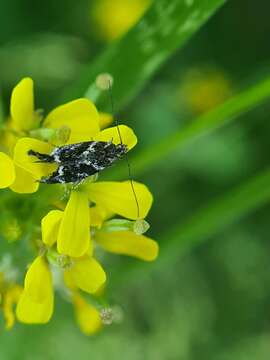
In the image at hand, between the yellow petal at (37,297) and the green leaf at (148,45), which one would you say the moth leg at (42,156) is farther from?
the green leaf at (148,45)

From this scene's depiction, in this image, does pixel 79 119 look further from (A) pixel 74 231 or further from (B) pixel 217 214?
(B) pixel 217 214

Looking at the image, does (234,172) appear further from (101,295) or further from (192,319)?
(101,295)

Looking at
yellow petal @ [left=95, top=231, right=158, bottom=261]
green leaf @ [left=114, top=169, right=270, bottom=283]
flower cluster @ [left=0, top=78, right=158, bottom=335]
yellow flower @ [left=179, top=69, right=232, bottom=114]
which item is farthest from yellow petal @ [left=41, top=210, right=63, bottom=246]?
yellow flower @ [left=179, top=69, right=232, bottom=114]

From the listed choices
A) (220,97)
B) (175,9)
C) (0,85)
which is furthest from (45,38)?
(175,9)

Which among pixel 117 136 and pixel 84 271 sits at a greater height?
pixel 117 136

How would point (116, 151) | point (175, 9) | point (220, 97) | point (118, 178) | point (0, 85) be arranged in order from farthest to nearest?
1. point (220, 97)
2. point (0, 85)
3. point (118, 178)
4. point (175, 9)
5. point (116, 151)

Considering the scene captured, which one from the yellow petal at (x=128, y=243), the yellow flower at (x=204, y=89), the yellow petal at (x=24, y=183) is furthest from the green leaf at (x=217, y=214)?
the yellow flower at (x=204, y=89)

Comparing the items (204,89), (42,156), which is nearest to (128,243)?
(42,156)
